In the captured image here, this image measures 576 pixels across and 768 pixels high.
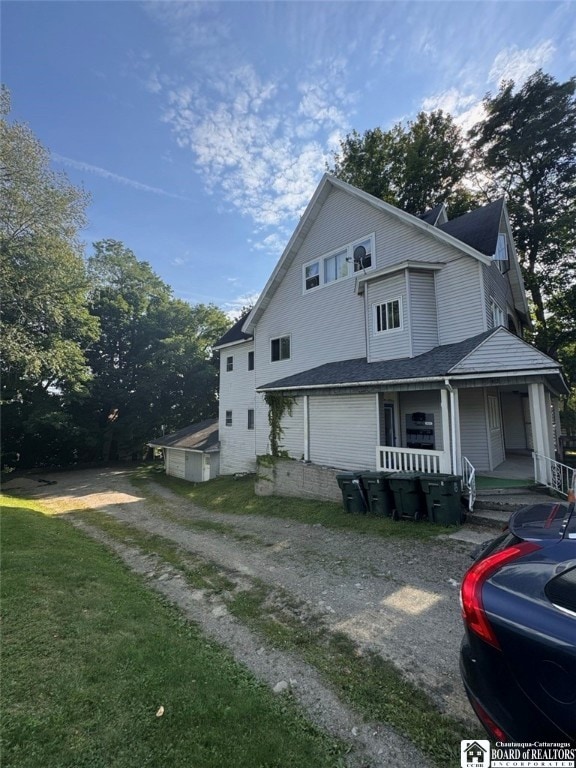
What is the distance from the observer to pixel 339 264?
15.0m

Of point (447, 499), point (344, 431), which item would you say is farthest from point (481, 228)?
point (447, 499)

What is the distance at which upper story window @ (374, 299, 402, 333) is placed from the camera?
1220cm

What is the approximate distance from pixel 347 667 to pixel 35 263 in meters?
22.9

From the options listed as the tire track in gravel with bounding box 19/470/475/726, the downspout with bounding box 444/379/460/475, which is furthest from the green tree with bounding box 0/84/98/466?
the downspout with bounding box 444/379/460/475

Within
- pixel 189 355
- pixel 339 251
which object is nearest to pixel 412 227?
pixel 339 251

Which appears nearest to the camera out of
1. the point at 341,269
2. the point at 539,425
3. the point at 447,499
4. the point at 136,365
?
the point at 447,499

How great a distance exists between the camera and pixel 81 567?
20.9 feet

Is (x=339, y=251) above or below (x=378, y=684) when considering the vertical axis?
above

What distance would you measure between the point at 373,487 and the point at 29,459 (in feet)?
107

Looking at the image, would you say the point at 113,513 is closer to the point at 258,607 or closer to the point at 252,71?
the point at 258,607

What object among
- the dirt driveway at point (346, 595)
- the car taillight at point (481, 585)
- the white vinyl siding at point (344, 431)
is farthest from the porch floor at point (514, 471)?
the car taillight at point (481, 585)

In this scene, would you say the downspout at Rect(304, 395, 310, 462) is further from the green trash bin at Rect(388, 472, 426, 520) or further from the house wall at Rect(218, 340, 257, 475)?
the house wall at Rect(218, 340, 257, 475)

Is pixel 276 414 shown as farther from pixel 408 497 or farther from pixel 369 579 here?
pixel 369 579

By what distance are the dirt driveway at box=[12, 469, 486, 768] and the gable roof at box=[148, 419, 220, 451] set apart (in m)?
11.5
